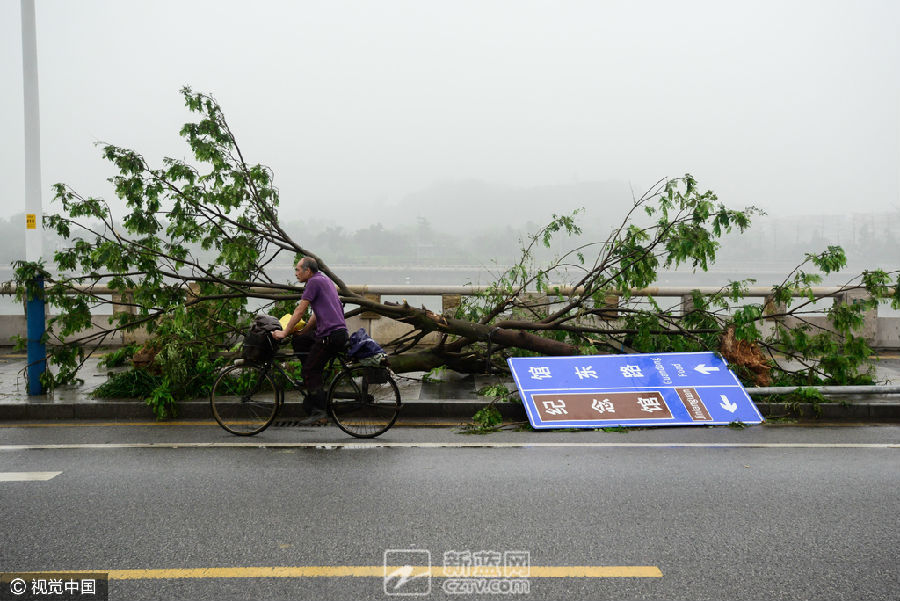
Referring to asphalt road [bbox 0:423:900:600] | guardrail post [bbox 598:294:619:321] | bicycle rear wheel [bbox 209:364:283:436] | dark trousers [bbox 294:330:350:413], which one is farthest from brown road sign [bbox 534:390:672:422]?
bicycle rear wheel [bbox 209:364:283:436]

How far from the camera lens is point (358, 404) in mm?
7246

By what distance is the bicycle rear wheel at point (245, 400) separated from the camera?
293 inches

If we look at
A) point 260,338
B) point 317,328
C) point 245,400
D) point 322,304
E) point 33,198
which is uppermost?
point 33,198

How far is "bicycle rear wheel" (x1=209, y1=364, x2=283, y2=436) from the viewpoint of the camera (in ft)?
24.4

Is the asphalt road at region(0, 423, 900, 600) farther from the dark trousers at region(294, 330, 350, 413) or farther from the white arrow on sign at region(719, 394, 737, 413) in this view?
the white arrow on sign at region(719, 394, 737, 413)

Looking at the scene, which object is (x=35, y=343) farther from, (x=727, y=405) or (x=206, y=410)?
(x=727, y=405)

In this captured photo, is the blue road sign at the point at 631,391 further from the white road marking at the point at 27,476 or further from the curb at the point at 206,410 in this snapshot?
the white road marking at the point at 27,476

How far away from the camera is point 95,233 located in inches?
362

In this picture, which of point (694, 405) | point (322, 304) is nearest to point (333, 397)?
point (322, 304)

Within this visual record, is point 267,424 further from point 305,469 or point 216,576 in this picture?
point 216,576

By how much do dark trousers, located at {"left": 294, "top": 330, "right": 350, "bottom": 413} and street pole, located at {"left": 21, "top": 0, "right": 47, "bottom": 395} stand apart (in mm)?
4041

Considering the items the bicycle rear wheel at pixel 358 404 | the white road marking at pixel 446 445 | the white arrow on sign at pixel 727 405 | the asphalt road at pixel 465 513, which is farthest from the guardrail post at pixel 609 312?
the bicycle rear wheel at pixel 358 404

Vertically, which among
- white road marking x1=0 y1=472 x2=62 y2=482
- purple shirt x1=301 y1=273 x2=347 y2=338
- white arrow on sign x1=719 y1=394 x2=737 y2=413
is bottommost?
white road marking x1=0 y1=472 x2=62 y2=482

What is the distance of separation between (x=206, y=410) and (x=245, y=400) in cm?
96
